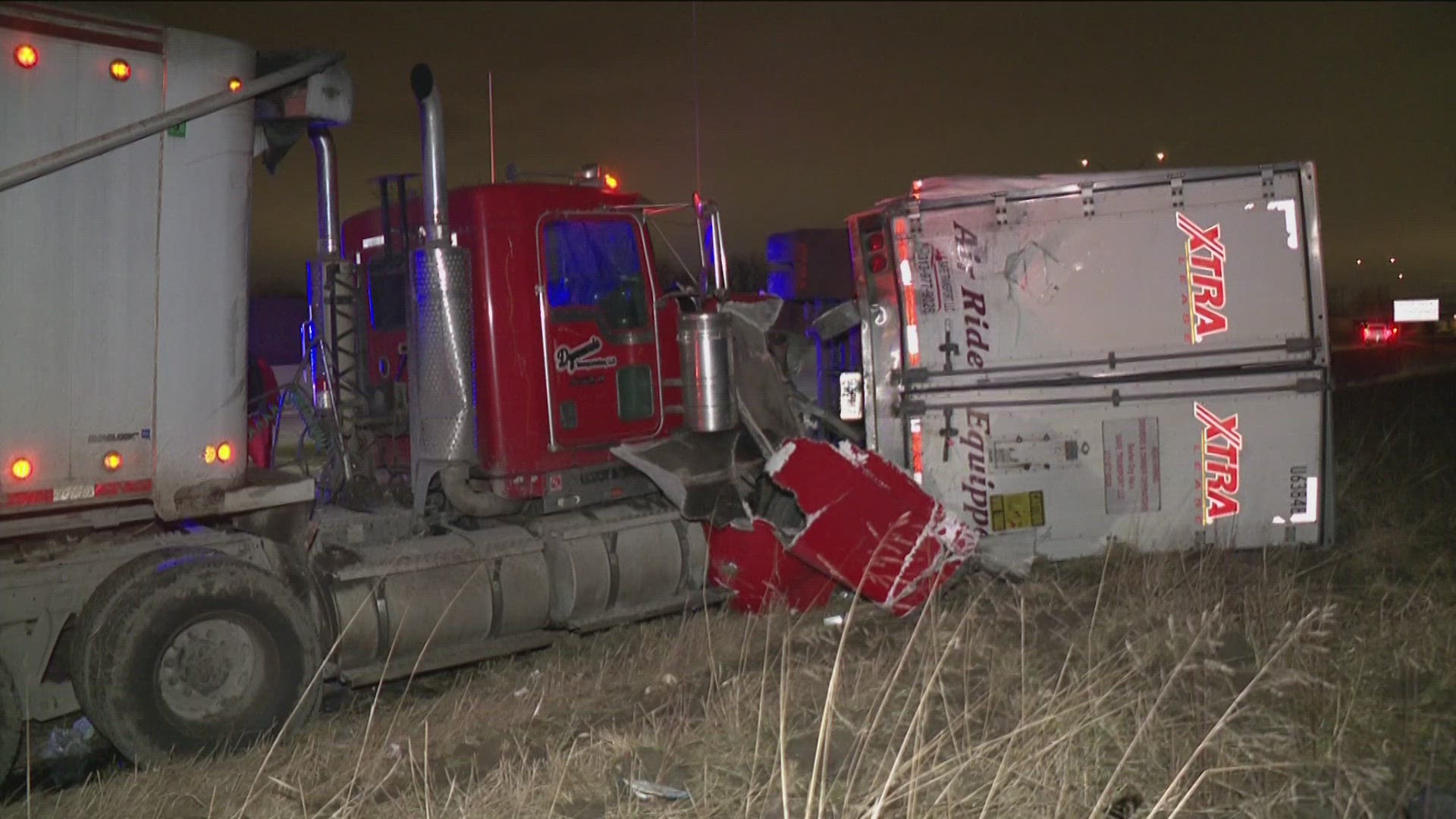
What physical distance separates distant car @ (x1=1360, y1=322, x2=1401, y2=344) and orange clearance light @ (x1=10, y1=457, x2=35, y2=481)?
50123 mm

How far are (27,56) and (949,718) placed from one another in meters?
4.47

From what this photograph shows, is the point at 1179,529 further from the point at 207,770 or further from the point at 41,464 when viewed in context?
the point at 41,464

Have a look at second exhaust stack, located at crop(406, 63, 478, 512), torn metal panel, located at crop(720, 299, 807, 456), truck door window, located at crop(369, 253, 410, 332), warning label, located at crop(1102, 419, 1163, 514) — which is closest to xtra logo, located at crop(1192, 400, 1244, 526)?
warning label, located at crop(1102, 419, 1163, 514)

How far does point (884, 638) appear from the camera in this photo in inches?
264

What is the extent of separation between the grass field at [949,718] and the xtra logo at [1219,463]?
42cm

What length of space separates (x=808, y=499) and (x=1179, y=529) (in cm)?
274

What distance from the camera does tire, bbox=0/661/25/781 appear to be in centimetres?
498

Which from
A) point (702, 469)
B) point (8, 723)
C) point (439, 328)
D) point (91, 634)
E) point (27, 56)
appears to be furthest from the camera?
point (702, 469)

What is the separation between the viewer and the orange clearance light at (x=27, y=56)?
4844 mm

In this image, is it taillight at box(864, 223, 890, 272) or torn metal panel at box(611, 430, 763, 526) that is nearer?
torn metal panel at box(611, 430, 763, 526)

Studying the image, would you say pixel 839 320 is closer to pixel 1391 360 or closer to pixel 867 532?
pixel 867 532

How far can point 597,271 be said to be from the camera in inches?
297

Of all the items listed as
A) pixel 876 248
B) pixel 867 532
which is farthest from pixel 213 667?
pixel 876 248

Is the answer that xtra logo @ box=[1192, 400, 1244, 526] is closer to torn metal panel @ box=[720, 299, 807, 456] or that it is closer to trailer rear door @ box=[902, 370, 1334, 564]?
trailer rear door @ box=[902, 370, 1334, 564]
